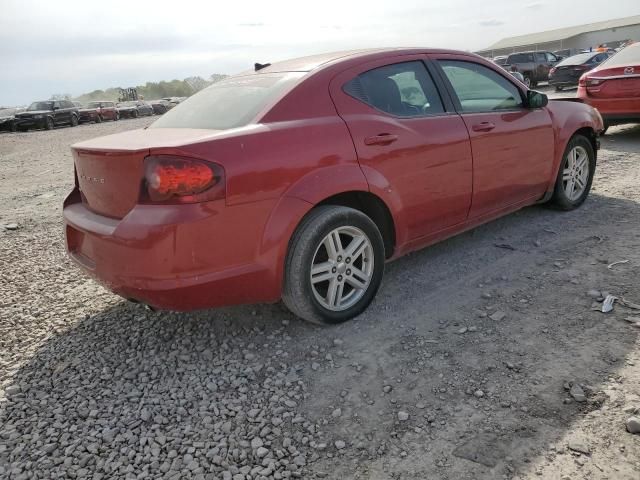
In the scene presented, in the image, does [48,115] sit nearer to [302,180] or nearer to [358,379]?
[302,180]

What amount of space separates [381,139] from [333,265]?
85cm

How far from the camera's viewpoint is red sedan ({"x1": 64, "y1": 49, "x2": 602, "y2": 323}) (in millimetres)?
2645

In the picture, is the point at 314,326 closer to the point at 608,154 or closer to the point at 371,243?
the point at 371,243

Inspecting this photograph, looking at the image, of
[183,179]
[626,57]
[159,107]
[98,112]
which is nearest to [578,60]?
[626,57]

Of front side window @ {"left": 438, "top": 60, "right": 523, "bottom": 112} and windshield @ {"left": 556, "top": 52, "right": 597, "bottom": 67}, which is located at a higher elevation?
windshield @ {"left": 556, "top": 52, "right": 597, "bottom": 67}

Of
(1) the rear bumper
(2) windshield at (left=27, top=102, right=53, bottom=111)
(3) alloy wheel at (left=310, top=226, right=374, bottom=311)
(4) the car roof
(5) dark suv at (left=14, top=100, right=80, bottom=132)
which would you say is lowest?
(3) alloy wheel at (left=310, top=226, right=374, bottom=311)

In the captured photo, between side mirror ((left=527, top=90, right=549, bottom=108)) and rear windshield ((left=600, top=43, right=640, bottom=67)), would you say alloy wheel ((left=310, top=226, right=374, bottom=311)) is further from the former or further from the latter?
rear windshield ((left=600, top=43, right=640, bottom=67))

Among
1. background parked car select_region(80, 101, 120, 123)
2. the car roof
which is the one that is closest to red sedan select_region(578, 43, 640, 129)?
the car roof

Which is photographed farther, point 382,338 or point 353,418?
point 382,338

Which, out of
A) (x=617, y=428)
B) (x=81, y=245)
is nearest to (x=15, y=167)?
(x=81, y=245)

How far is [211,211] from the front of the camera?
8.62 feet

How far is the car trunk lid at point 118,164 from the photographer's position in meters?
2.70

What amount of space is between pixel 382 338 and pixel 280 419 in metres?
0.88

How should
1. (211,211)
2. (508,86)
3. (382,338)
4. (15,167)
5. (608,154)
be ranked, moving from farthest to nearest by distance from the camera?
(15,167)
(608,154)
(508,86)
(382,338)
(211,211)
